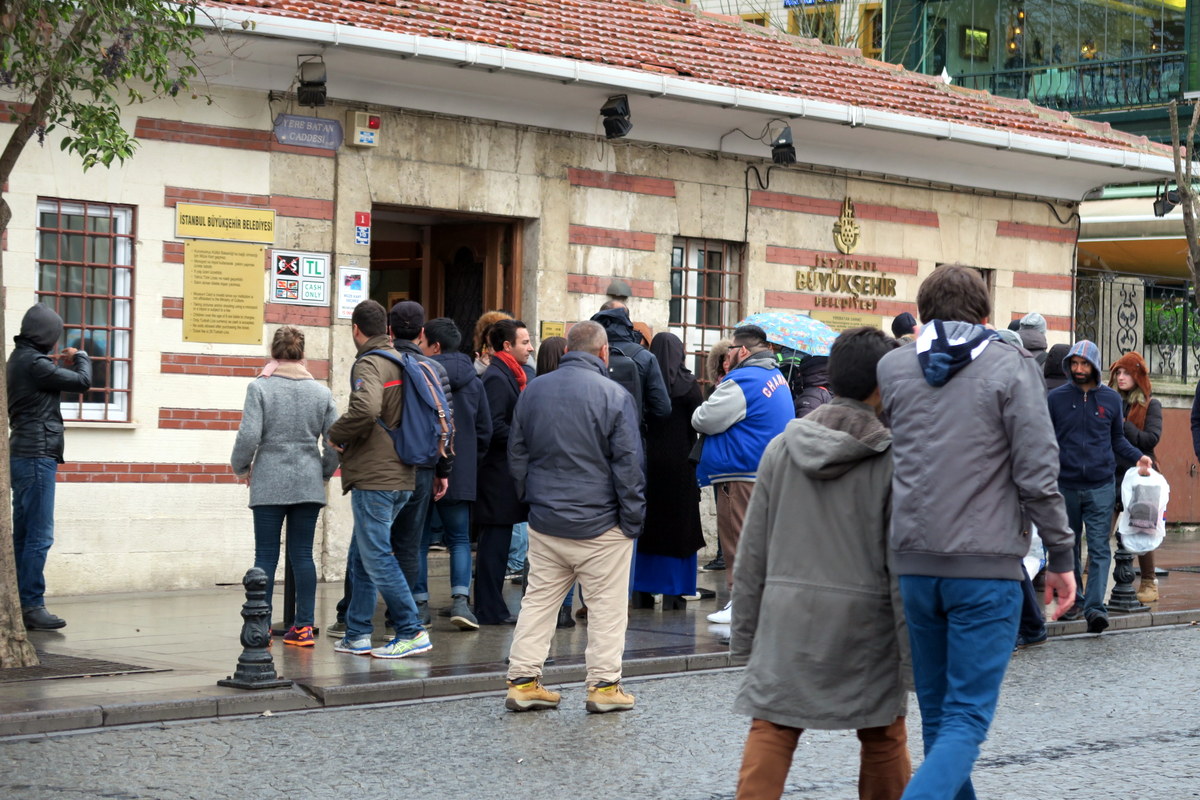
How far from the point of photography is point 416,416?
9.44m

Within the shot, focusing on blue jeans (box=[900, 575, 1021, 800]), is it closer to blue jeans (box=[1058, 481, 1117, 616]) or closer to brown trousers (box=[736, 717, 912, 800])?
brown trousers (box=[736, 717, 912, 800])

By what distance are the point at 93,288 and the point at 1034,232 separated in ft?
36.1

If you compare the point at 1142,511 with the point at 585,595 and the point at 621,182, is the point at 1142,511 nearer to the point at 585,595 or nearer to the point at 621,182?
the point at 621,182

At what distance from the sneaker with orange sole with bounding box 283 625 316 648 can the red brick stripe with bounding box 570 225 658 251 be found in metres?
6.08

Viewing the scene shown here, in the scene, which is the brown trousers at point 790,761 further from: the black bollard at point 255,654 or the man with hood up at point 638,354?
the man with hood up at point 638,354

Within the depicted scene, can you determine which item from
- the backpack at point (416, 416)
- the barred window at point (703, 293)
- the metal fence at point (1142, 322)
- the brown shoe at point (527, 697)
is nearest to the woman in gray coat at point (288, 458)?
the backpack at point (416, 416)

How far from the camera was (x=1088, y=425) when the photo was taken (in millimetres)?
11406

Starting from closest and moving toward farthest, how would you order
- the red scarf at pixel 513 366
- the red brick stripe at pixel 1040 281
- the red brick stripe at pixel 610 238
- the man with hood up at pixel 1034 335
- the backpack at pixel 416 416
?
the backpack at pixel 416 416
the red scarf at pixel 513 366
the man with hood up at pixel 1034 335
the red brick stripe at pixel 610 238
the red brick stripe at pixel 1040 281

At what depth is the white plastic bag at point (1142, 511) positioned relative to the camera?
1271 centimetres

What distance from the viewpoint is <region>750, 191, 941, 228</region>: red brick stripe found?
16562 mm

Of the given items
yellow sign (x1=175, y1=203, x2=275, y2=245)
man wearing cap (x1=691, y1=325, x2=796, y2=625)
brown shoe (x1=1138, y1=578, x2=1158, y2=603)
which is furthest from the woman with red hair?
yellow sign (x1=175, y1=203, x2=275, y2=245)

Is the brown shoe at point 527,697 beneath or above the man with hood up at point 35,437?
beneath

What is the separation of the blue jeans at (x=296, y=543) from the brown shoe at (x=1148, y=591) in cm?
680

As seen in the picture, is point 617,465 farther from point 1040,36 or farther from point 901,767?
point 1040,36
